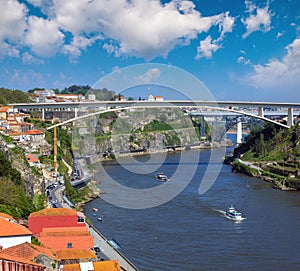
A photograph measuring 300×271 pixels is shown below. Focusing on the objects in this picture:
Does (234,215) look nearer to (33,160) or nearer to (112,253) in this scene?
(112,253)

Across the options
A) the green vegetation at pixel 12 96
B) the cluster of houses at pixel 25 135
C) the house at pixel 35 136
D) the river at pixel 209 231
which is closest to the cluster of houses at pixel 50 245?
the river at pixel 209 231

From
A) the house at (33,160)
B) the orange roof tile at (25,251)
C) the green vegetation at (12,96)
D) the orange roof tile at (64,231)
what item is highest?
the green vegetation at (12,96)

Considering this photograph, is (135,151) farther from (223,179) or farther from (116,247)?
(116,247)

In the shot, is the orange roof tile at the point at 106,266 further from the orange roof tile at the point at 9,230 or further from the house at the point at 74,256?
the orange roof tile at the point at 9,230

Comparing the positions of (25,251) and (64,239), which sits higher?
(25,251)

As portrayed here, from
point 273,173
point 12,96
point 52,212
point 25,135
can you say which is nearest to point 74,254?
point 52,212

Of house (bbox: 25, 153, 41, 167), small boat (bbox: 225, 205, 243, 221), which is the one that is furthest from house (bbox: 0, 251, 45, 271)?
house (bbox: 25, 153, 41, 167)
